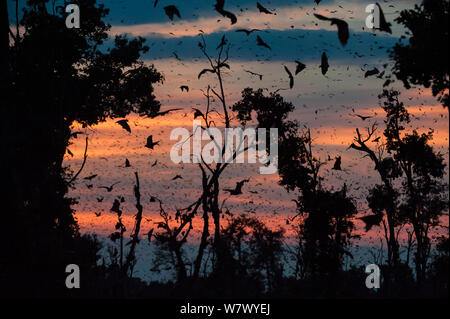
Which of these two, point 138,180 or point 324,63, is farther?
point 138,180

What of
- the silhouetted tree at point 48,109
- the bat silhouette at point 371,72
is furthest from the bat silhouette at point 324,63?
the silhouetted tree at point 48,109

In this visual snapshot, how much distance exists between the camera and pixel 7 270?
20734 millimetres

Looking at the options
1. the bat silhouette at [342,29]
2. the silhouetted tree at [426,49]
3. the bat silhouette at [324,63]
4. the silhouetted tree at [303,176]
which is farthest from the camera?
the silhouetted tree at [303,176]

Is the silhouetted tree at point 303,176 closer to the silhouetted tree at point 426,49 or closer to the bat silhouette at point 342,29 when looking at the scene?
the silhouetted tree at point 426,49

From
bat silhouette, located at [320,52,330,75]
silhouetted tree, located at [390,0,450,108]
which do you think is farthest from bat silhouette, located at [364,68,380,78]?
bat silhouette, located at [320,52,330,75]

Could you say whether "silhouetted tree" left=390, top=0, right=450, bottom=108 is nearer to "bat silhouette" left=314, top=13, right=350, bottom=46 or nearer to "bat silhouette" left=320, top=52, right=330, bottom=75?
"bat silhouette" left=320, top=52, right=330, bottom=75

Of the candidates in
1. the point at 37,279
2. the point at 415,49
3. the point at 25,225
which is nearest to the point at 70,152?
the point at 37,279

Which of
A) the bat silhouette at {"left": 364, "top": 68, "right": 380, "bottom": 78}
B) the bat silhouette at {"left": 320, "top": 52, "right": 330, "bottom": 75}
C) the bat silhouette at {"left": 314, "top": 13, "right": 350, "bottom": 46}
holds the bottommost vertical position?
the bat silhouette at {"left": 314, "top": 13, "right": 350, "bottom": 46}

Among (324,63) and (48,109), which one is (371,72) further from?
(48,109)

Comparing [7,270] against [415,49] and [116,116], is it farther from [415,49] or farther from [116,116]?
[116,116]

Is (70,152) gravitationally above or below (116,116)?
below

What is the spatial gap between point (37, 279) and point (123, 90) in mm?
17925

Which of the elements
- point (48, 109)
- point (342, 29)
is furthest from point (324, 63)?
point (48, 109)
